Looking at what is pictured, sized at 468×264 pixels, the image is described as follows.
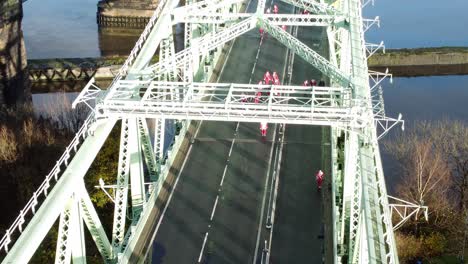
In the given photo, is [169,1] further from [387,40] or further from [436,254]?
[387,40]

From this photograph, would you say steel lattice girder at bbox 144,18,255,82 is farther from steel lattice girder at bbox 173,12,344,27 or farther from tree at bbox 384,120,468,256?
tree at bbox 384,120,468,256

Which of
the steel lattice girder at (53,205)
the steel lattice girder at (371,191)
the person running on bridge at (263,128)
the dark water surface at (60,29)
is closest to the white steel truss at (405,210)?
the steel lattice girder at (371,191)

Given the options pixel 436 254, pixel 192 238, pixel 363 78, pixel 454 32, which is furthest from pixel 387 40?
pixel 192 238

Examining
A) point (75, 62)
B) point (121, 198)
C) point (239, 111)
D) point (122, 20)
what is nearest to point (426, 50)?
point (75, 62)

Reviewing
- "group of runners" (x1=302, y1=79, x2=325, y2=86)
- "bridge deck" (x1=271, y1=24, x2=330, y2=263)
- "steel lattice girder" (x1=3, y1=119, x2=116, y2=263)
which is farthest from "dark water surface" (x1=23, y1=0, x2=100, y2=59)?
"steel lattice girder" (x1=3, y1=119, x2=116, y2=263)

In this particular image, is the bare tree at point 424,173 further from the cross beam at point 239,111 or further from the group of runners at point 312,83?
the cross beam at point 239,111

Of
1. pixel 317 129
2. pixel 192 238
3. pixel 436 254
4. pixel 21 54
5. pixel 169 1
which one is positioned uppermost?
pixel 169 1

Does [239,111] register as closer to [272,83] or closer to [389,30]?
[272,83]
